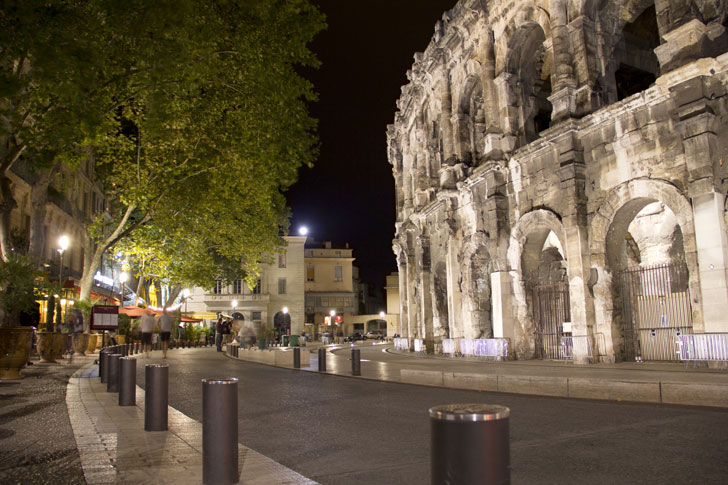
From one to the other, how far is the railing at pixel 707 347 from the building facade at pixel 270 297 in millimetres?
48532

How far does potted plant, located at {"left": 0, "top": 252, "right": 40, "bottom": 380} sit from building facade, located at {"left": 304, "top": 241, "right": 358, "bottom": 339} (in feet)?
183

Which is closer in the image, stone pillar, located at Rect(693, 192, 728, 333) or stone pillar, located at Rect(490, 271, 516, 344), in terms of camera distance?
stone pillar, located at Rect(693, 192, 728, 333)

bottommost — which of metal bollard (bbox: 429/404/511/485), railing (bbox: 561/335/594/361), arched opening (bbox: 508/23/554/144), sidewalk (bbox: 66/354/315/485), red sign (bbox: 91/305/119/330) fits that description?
sidewalk (bbox: 66/354/315/485)

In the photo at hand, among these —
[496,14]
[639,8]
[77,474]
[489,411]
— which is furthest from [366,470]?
[496,14]

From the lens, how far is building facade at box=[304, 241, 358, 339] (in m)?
68.4

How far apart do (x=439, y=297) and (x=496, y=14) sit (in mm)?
11291

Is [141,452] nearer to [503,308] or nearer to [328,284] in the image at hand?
[503,308]

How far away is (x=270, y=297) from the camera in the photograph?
58969 mm

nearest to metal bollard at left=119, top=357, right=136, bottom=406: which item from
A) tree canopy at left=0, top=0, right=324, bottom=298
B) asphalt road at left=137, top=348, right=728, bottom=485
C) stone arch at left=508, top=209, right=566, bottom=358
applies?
asphalt road at left=137, top=348, right=728, bottom=485

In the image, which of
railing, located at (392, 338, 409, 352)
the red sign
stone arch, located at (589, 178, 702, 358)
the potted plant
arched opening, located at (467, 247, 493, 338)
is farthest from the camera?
railing, located at (392, 338, 409, 352)

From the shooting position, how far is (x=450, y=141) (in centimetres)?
2233

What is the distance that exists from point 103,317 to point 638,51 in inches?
721

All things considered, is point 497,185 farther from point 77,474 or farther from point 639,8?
point 77,474

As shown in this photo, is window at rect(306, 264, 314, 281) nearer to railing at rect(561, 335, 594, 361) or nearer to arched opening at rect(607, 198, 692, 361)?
arched opening at rect(607, 198, 692, 361)
